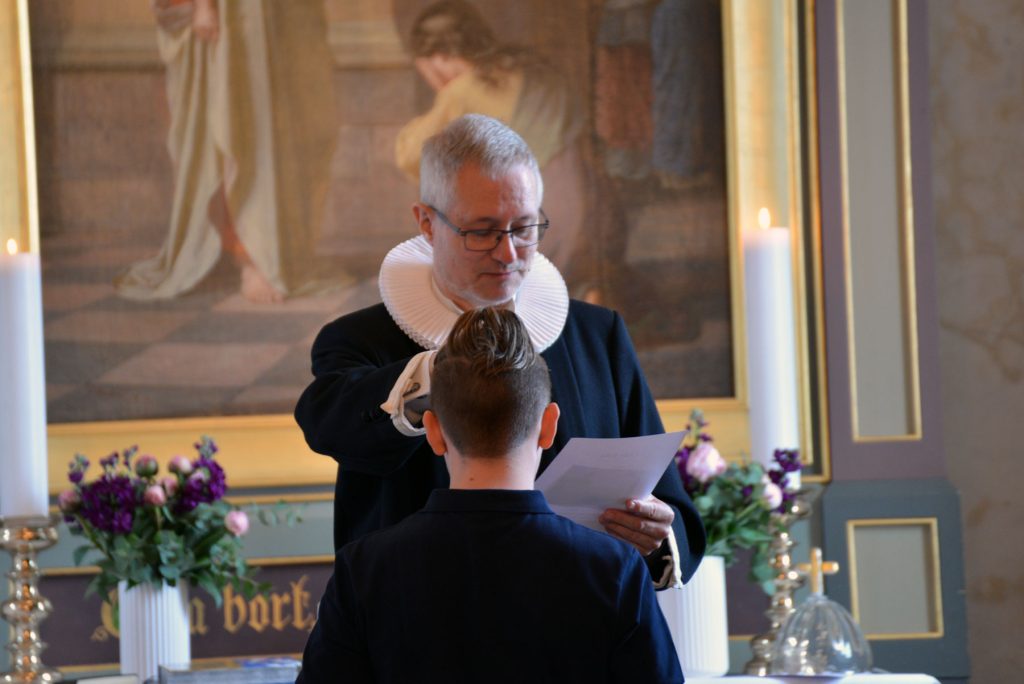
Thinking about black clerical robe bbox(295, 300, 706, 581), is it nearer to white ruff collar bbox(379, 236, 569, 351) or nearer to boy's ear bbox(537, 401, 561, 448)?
white ruff collar bbox(379, 236, 569, 351)

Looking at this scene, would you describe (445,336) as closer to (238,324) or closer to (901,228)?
(238,324)

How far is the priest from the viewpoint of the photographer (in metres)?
2.33

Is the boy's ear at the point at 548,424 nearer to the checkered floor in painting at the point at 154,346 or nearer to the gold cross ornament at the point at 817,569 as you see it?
the gold cross ornament at the point at 817,569

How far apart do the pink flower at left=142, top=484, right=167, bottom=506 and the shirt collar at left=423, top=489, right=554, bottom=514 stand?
60.5 inches

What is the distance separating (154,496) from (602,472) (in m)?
1.36

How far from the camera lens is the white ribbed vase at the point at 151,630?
3.12 meters

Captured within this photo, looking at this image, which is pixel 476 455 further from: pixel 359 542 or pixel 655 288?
pixel 655 288

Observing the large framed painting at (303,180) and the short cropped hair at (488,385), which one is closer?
the short cropped hair at (488,385)

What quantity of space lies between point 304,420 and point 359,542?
0.64m

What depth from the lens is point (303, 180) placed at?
171 inches

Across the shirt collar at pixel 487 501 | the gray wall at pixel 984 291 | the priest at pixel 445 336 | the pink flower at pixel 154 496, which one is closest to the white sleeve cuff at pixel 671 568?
the priest at pixel 445 336

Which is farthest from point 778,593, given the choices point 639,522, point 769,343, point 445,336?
point 445,336

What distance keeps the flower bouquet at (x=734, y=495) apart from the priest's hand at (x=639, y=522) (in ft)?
3.11

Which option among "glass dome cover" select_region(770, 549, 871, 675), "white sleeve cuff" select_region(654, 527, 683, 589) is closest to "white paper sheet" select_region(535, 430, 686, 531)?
"white sleeve cuff" select_region(654, 527, 683, 589)
